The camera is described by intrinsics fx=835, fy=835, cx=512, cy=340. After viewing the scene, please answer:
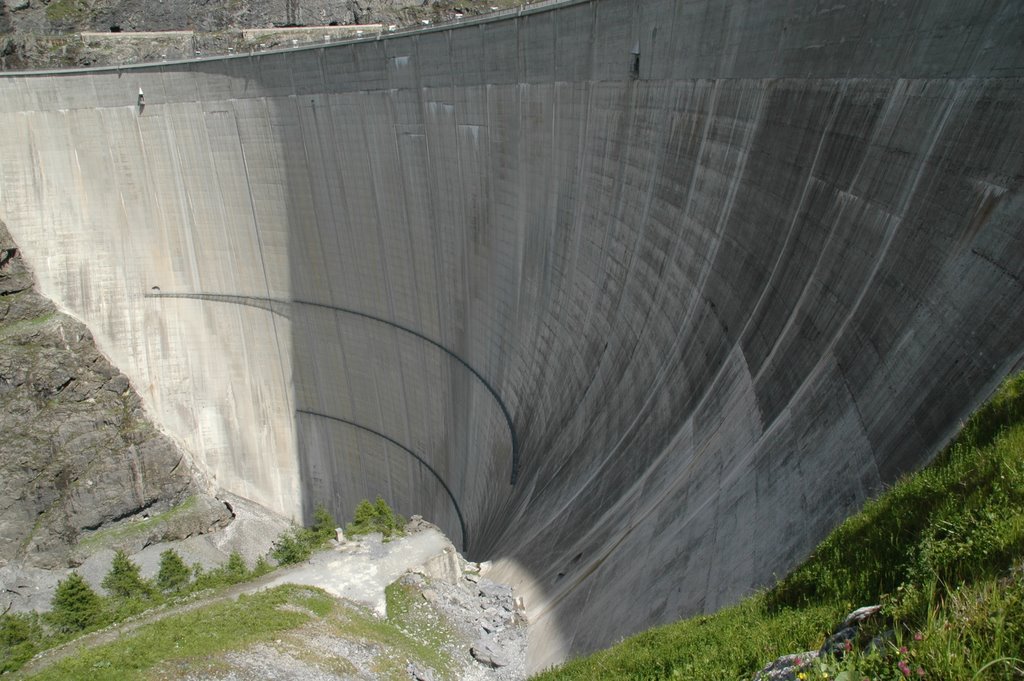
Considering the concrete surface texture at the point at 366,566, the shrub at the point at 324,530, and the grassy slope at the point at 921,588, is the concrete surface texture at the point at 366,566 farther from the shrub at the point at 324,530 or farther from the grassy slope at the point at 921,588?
the grassy slope at the point at 921,588

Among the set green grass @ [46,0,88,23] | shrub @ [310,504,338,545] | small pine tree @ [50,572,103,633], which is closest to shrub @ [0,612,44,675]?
small pine tree @ [50,572,103,633]

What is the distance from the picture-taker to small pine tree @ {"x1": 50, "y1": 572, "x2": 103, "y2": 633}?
14702mm

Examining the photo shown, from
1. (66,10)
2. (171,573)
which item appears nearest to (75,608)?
(171,573)

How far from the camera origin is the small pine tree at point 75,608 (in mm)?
14702

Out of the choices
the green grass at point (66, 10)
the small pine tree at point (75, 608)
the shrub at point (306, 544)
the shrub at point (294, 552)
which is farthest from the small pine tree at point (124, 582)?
the green grass at point (66, 10)

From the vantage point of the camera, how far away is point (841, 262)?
7301mm

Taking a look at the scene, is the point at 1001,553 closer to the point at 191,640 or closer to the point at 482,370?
the point at 191,640

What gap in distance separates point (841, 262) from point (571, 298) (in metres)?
6.97

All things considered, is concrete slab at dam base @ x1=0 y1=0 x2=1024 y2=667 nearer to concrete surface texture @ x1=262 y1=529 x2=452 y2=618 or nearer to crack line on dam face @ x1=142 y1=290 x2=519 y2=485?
crack line on dam face @ x1=142 y1=290 x2=519 y2=485

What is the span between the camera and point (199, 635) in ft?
31.5

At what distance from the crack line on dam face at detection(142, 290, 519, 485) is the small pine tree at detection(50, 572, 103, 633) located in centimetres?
786

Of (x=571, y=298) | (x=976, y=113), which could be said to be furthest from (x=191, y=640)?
(x=976, y=113)

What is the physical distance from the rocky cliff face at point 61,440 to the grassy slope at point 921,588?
21.0 metres

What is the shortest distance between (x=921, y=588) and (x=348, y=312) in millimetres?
19846
